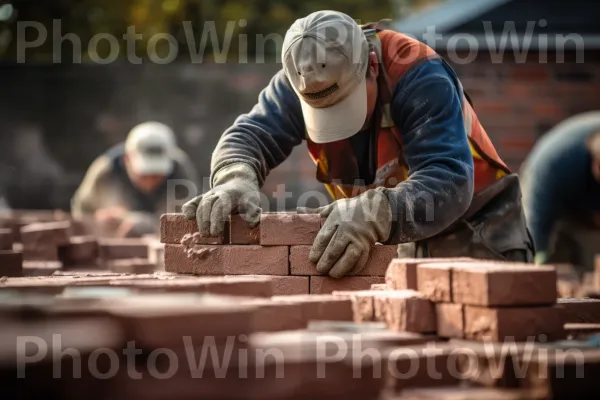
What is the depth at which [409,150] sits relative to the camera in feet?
18.5

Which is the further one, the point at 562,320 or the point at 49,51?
the point at 49,51

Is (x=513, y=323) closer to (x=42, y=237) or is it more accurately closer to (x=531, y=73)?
(x=42, y=237)

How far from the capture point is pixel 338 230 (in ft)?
17.3

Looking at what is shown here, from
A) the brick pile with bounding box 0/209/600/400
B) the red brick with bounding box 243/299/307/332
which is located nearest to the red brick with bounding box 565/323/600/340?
the brick pile with bounding box 0/209/600/400

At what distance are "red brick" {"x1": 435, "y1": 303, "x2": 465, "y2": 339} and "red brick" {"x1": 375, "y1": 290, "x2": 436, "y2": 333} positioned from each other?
0.03 m

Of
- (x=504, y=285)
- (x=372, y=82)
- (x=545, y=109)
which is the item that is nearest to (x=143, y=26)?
(x=545, y=109)

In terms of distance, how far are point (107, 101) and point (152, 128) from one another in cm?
196

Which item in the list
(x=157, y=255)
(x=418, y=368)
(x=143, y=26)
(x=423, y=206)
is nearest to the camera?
(x=418, y=368)

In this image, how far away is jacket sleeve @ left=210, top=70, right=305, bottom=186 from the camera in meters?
5.97

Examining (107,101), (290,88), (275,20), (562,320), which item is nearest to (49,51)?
(275,20)

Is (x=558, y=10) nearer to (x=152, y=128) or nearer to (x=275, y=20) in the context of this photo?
(x=152, y=128)

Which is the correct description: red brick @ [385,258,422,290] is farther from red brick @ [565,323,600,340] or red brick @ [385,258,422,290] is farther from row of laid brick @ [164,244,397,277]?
row of laid brick @ [164,244,397,277]

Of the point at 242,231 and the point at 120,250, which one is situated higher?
the point at 242,231

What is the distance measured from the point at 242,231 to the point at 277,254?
0.20m
